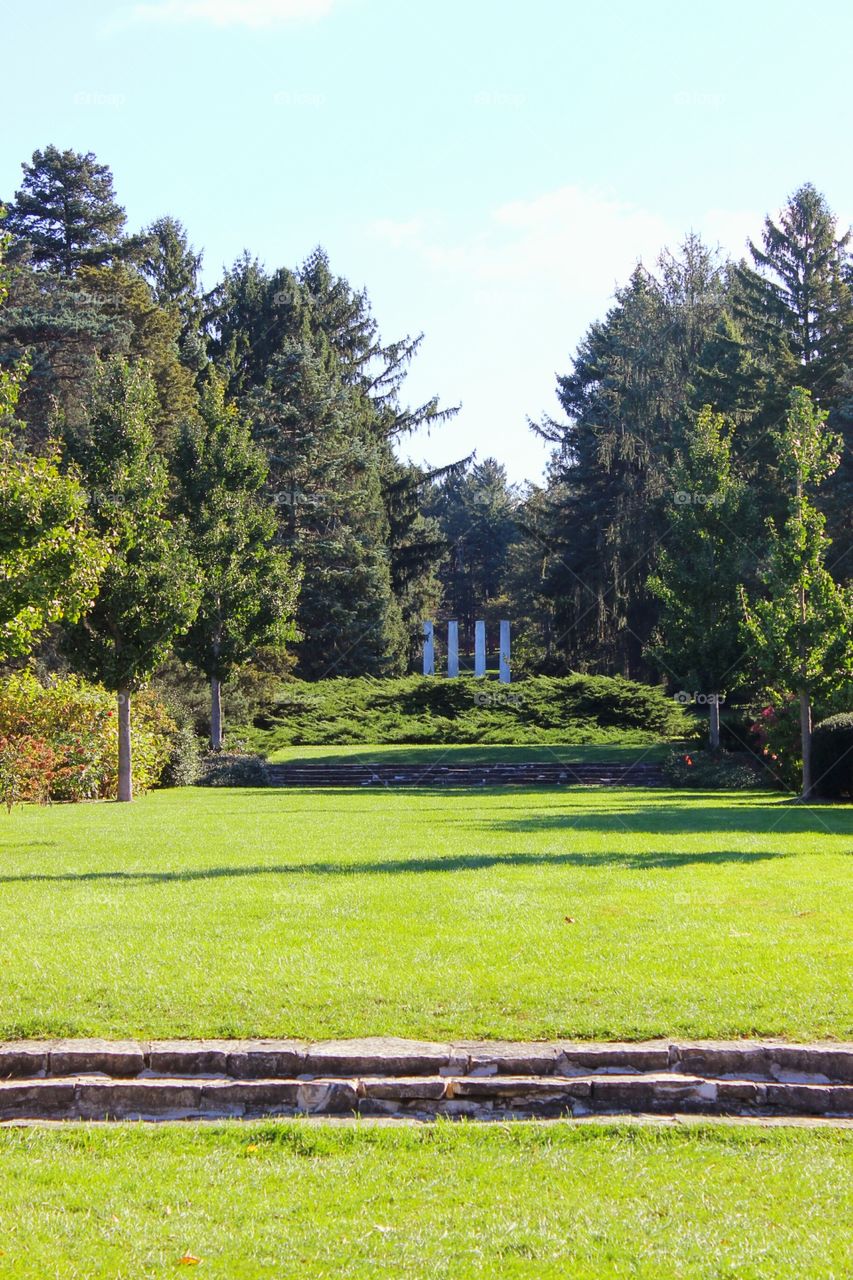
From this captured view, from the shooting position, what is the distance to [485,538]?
97375 millimetres

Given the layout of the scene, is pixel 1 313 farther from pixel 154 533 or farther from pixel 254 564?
pixel 154 533

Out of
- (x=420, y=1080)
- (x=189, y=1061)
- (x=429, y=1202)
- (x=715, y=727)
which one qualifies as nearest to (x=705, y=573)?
(x=715, y=727)

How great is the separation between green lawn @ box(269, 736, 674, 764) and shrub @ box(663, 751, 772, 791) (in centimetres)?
183

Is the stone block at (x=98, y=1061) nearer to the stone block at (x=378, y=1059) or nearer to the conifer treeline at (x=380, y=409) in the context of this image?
the stone block at (x=378, y=1059)

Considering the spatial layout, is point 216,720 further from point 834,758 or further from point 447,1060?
point 447,1060

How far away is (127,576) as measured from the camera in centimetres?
2545

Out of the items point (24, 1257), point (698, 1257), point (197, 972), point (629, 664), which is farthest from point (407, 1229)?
point (629, 664)

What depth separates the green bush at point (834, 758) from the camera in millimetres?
23766

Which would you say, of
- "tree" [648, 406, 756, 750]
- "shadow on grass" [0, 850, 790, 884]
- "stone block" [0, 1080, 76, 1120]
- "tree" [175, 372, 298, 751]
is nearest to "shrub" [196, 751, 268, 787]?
"tree" [175, 372, 298, 751]

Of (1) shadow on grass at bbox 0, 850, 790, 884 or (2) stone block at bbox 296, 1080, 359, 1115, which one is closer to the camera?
(2) stone block at bbox 296, 1080, 359, 1115

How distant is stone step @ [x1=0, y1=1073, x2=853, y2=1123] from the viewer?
620 cm

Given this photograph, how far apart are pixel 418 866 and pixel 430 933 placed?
387 cm

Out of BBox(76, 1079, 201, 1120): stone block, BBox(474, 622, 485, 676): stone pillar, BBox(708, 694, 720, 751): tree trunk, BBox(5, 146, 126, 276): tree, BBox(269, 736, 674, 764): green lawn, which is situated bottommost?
BBox(269, 736, 674, 764): green lawn

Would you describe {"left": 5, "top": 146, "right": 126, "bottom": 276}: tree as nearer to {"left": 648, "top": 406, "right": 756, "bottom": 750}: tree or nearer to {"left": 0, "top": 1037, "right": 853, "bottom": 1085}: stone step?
{"left": 648, "top": 406, "right": 756, "bottom": 750}: tree
